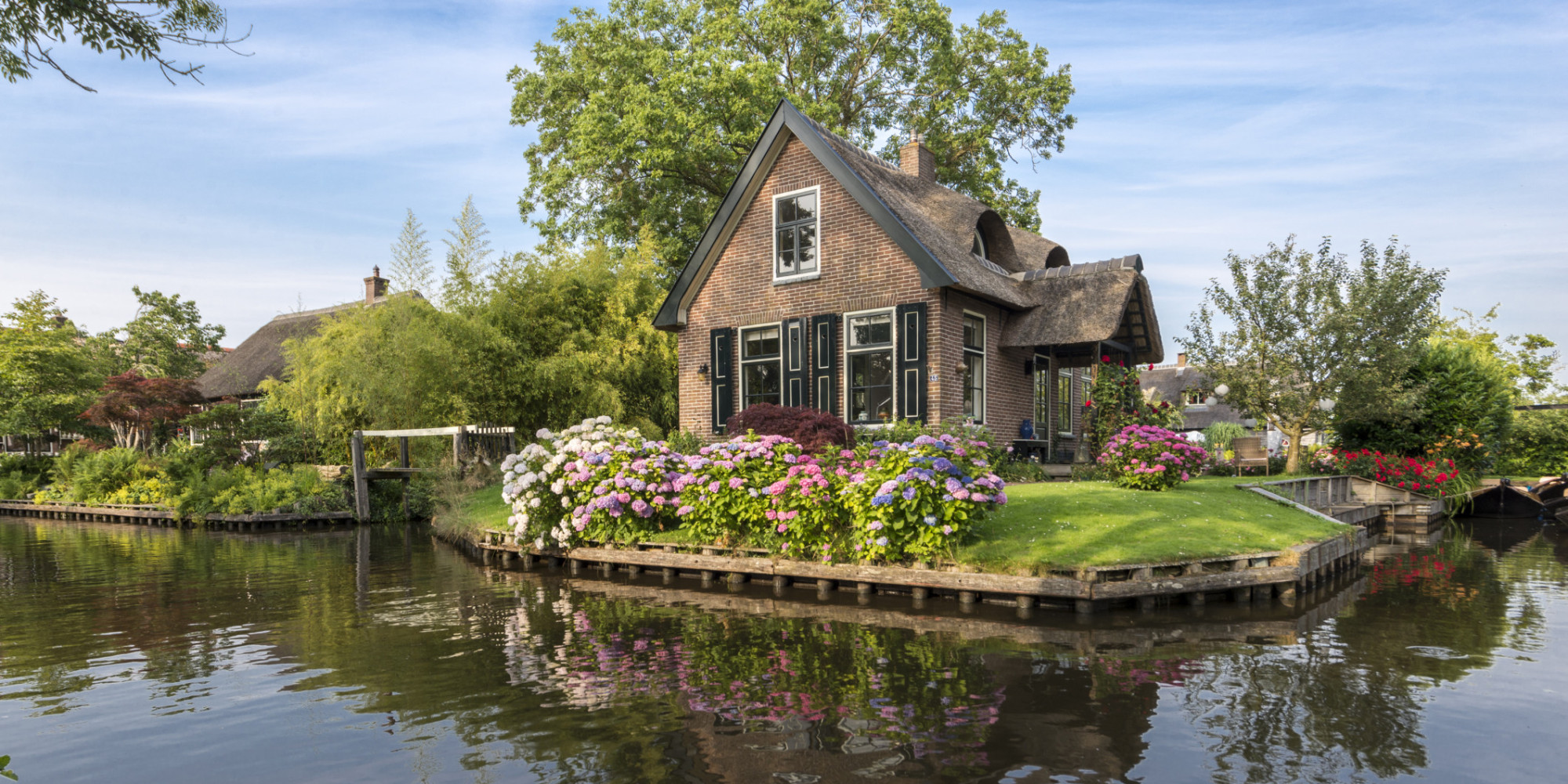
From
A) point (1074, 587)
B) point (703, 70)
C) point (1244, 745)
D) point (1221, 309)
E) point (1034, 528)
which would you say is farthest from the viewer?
point (703, 70)

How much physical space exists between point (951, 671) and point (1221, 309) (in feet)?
57.4

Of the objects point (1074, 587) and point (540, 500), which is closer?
point (1074, 587)

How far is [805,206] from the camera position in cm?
1694

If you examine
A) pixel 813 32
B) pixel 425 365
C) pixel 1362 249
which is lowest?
pixel 425 365

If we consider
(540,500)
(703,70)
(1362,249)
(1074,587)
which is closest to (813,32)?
(703,70)

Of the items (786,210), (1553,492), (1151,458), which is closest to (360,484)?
(786,210)

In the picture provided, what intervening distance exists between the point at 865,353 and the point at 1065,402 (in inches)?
253

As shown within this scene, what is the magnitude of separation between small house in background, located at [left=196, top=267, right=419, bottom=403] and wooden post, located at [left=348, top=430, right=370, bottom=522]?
16.2 meters

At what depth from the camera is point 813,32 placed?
2628 centimetres

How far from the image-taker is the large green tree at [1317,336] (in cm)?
1953

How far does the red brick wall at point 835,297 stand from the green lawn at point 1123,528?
136 inches

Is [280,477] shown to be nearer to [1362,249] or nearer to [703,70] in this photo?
[703,70]

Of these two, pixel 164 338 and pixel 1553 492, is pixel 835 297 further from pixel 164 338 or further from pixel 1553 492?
pixel 164 338

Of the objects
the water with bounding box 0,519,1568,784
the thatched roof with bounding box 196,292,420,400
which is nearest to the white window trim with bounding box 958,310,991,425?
the water with bounding box 0,519,1568,784
